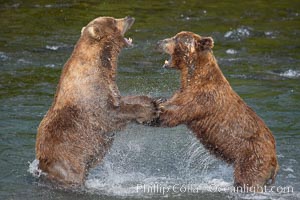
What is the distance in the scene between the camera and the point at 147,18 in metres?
20.2

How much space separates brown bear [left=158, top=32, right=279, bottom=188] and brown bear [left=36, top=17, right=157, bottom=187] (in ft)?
1.41

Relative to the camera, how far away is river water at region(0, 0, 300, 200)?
10.5m

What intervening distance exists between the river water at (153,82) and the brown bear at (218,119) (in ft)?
1.05

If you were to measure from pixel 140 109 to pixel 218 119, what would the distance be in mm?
887

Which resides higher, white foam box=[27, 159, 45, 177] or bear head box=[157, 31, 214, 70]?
bear head box=[157, 31, 214, 70]

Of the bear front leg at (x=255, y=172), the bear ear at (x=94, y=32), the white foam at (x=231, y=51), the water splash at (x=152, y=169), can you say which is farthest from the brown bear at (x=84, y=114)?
the white foam at (x=231, y=51)

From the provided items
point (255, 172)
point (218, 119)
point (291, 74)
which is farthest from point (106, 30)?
point (291, 74)

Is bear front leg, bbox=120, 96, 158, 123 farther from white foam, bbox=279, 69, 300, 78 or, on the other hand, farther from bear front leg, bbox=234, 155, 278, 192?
white foam, bbox=279, 69, 300, 78

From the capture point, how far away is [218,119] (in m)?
10.1

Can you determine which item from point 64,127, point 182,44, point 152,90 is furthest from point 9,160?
point 152,90

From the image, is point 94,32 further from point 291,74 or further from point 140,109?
point 291,74

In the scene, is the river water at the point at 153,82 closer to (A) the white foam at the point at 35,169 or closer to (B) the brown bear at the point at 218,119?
(A) the white foam at the point at 35,169

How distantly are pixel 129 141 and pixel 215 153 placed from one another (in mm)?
1734

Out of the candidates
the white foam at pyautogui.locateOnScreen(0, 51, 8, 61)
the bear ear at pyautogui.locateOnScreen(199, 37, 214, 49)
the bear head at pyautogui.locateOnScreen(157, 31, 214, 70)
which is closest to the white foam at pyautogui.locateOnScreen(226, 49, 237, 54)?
the white foam at pyautogui.locateOnScreen(0, 51, 8, 61)
